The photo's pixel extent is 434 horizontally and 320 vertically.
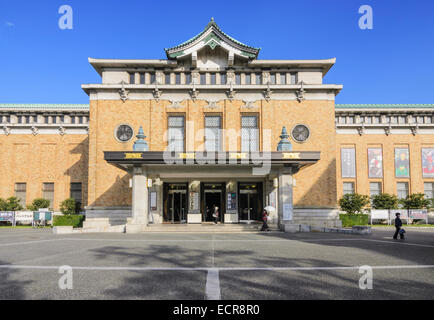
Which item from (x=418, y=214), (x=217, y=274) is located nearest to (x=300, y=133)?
(x=418, y=214)

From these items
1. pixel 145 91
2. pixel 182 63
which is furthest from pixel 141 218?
pixel 182 63

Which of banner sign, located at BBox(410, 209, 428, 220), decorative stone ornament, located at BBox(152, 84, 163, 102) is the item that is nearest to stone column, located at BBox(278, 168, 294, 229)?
decorative stone ornament, located at BBox(152, 84, 163, 102)

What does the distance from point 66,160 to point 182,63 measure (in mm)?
18125

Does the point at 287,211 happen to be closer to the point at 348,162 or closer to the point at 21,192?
the point at 348,162

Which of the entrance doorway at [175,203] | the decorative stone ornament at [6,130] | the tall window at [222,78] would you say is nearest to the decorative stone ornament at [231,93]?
the tall window at [222,78]

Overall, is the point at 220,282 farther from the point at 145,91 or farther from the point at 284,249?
the point at 145,91

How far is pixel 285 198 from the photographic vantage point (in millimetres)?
21406

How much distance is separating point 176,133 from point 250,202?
9.30 m

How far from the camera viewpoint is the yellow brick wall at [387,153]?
122 feet

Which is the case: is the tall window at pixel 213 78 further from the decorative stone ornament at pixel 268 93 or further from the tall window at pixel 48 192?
the tall window at pixel 48 192

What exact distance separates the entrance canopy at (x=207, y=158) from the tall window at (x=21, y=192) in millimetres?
20204

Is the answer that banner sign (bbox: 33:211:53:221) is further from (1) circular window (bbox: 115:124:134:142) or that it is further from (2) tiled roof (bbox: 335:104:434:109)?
(2) tiled roof (bbox: 335:104:434:109)

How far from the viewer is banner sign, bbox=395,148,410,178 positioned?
3744cm

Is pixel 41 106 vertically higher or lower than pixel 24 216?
higher
